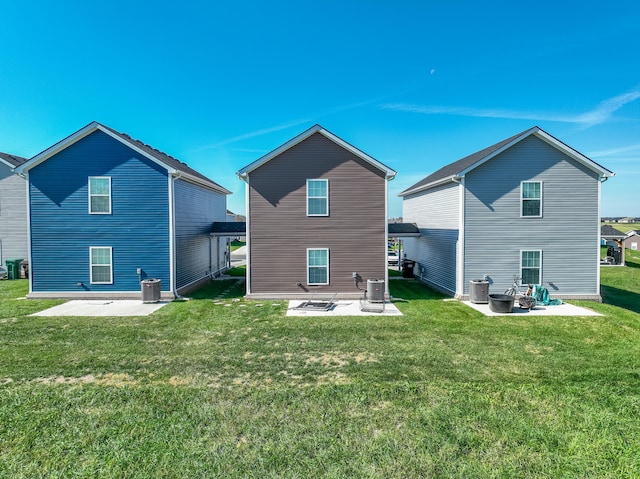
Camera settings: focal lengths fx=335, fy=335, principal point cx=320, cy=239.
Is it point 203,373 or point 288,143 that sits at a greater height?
point 288,143

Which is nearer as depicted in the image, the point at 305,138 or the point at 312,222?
the point at 305,138

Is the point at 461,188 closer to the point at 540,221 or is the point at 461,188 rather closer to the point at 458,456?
the point at 540,221

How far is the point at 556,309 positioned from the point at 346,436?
36.1 feet

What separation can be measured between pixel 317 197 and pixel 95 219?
8.99 meters

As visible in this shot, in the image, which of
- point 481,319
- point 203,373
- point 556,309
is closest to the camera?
point 203,373

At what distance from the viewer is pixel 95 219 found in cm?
1349

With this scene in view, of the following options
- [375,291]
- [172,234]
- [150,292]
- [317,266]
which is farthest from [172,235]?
[375,291]

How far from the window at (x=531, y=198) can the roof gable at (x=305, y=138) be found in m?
5.33

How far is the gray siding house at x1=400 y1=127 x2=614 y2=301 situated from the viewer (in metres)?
13.4

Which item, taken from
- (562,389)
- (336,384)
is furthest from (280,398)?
(562,389)

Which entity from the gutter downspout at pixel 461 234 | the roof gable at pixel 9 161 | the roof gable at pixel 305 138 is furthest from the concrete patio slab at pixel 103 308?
the gutter downspout at pixel 461 234

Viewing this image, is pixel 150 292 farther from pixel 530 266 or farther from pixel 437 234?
pixel 530 266

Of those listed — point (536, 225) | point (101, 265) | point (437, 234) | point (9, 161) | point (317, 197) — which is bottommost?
point (101, 265)

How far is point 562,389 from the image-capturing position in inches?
235
